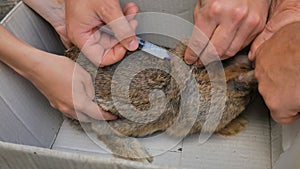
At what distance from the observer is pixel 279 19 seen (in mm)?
904

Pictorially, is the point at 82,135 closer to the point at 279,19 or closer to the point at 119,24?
the point at 119,24

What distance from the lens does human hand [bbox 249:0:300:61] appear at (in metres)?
0.89

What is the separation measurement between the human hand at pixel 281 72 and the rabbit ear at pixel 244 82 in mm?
59

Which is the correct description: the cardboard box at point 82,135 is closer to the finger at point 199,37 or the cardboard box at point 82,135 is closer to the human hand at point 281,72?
the human hand at point 281,72

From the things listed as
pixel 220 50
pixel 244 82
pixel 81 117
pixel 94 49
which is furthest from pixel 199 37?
pixel 81 117

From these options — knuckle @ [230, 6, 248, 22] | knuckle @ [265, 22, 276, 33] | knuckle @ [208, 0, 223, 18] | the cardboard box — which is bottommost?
the cardboard box

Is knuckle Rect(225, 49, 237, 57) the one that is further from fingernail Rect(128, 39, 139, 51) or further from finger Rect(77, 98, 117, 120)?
finger Rect(77, 98, 117, 120)

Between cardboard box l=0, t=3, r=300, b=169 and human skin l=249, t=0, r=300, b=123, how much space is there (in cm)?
17

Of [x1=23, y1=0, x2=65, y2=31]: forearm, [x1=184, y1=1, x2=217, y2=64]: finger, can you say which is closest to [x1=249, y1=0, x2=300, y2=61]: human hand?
[x1=184, y1=1, x2=217, y2=64]: finger

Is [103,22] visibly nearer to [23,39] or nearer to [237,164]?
[23,39]

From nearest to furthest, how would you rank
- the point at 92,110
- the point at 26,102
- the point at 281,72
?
the point at 281,72, the point at 92,110, the point at 26,102

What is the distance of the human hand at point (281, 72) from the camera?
758 millimetres

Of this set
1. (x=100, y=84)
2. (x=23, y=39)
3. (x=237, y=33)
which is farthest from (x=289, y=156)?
(x=23, y=39)

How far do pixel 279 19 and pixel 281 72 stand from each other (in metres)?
0.18
